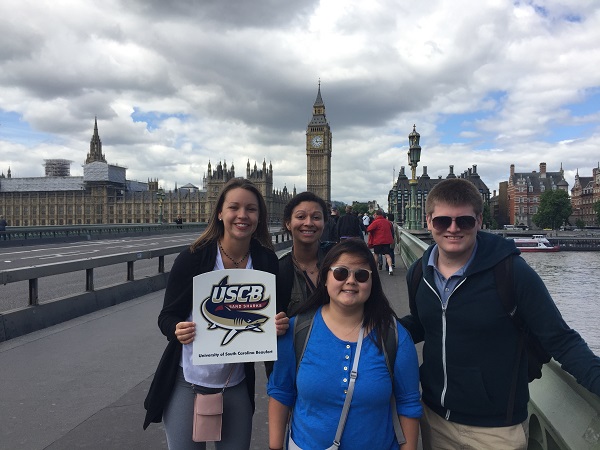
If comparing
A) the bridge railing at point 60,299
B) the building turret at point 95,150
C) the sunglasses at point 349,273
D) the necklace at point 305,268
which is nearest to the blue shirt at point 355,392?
the sunglasses at point 349,273

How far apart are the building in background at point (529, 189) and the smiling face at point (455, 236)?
12250 centimetres

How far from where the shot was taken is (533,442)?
2.73m

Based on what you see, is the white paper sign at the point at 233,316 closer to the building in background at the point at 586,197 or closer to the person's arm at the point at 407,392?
the person's arm at the point at 407,392

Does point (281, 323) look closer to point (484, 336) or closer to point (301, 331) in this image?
point (301, 331)

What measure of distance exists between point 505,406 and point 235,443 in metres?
1.39

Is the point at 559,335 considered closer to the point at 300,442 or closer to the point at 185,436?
the point at 300,442

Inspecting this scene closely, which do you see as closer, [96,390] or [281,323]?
[281,323]

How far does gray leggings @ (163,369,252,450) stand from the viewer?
2508mm

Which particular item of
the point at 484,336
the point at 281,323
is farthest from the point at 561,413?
the point at 281,323

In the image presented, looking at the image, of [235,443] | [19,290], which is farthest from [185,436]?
[19,290]

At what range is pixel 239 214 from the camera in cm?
268

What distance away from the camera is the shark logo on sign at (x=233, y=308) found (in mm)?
2467

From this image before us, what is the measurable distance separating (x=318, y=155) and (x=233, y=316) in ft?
451

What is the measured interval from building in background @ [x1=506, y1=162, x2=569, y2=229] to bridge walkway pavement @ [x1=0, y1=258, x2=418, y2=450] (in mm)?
120186
